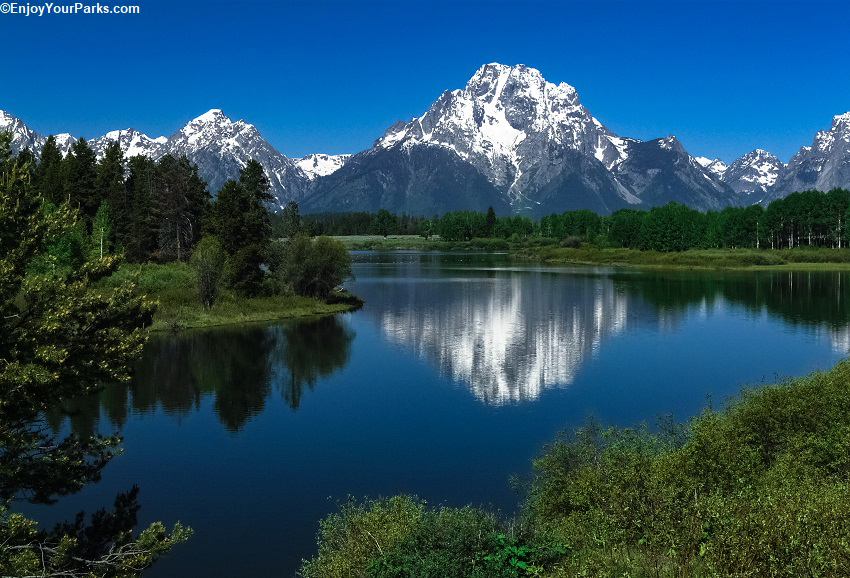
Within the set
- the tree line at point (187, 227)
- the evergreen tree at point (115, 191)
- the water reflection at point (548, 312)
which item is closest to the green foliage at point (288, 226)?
the tree line at point (187, 227)

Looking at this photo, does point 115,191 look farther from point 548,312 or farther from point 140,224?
point 548,312

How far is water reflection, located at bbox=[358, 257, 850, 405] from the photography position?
65.9 metres

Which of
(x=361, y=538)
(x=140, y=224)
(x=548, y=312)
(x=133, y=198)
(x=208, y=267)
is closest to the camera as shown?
(x=361, y=538)

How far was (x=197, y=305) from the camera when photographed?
92500 mm

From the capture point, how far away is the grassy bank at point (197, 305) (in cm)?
8706

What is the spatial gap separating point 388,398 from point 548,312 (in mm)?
52383

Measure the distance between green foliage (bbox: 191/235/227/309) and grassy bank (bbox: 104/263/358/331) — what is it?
1.42m

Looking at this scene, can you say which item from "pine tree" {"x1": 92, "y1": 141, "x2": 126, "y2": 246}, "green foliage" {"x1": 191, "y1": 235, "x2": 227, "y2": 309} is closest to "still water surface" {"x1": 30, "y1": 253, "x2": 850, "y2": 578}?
"green foliage" {"x1": 191, "y1": 235, "x2": 227, "y2": 309}

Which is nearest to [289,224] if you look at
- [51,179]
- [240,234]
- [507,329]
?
[240,234]

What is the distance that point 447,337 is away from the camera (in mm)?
82312

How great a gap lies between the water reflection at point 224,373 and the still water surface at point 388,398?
0.29 m

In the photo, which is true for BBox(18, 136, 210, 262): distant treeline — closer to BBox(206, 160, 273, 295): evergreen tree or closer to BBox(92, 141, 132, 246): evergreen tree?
BBox(92, 141, 132, 246): evergreen tree

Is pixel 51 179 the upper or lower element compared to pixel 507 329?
upper

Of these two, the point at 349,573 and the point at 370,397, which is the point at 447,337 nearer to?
the point at 370,397
